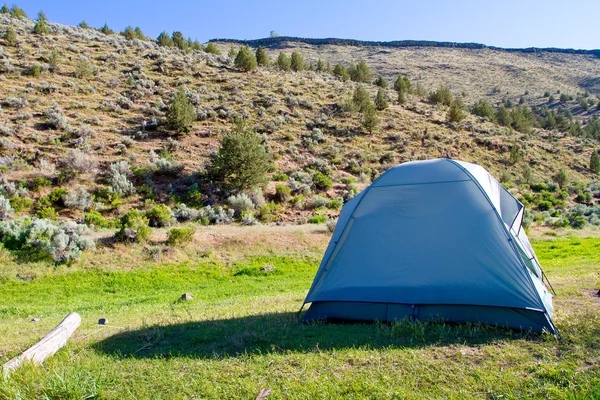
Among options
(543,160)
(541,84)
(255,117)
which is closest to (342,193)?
(255,117)

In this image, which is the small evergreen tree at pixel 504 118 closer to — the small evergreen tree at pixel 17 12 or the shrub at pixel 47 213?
the shrub at pixel 47 213

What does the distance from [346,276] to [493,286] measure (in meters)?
2.25

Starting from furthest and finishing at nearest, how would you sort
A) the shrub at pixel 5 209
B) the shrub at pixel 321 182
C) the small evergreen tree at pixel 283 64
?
the small evergreen tree at pixel 283 64 < the shrub at pixel 321 182 < the shrub at pixel 5 209

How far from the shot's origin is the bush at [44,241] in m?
13.1

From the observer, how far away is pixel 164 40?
2034 inches

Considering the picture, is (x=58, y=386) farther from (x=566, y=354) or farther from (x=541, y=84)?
(x=541, y=84)

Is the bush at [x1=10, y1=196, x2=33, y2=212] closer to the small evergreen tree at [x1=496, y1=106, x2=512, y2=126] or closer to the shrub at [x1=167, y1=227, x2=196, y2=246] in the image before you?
the shrub at [x1=167, y1=227, x2=196, y2=246]

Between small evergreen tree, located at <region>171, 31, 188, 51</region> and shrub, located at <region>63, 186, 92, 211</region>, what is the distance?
3686 cm

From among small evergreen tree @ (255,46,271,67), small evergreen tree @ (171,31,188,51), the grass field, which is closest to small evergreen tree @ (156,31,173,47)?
small evergreen tree @ (171,31,188,51)

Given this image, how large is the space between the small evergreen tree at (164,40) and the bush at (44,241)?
43.4 meters

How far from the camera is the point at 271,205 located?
23.5 metres

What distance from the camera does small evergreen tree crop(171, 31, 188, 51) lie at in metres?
51.7

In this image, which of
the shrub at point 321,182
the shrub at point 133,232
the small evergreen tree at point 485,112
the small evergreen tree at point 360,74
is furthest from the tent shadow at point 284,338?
the small evergreen tree at point 360,74

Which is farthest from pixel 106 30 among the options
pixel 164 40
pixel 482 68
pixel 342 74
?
pixel 482 68
